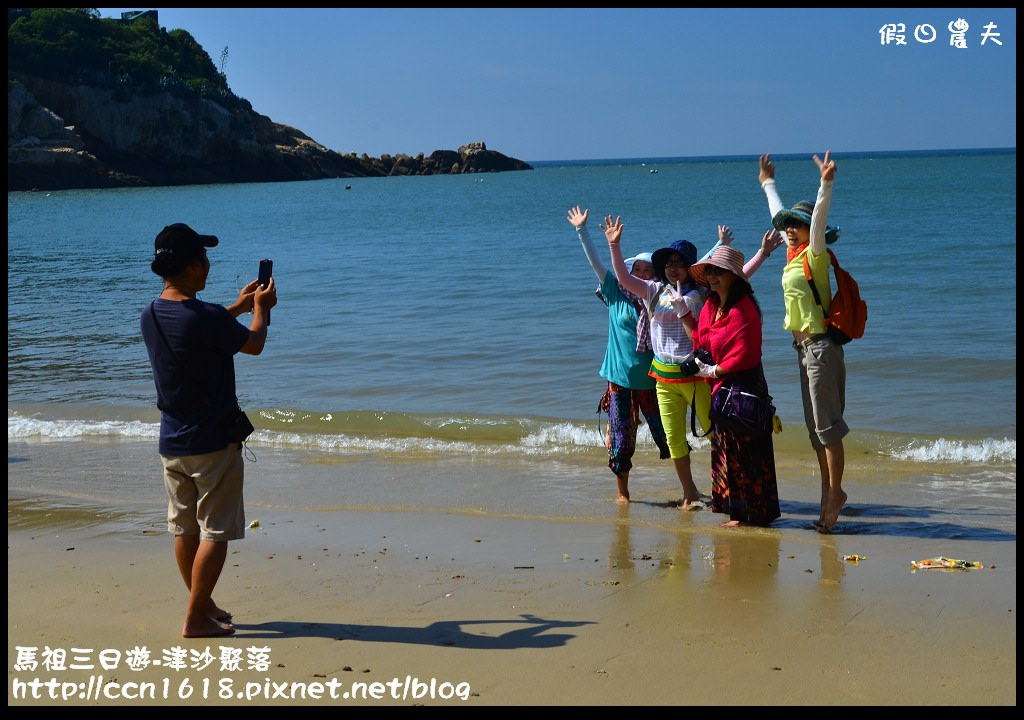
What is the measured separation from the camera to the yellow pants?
629 cm

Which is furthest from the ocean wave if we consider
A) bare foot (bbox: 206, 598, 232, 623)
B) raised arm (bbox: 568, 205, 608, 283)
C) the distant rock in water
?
the distant rock in water

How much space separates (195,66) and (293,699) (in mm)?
109797

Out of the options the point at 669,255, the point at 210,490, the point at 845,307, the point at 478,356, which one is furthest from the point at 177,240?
the point at 478,356

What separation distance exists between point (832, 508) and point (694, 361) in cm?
112

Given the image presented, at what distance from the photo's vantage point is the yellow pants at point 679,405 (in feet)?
20.6

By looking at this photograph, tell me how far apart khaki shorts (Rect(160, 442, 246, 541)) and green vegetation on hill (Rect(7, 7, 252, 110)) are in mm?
87181

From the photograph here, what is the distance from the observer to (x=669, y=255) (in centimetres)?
620

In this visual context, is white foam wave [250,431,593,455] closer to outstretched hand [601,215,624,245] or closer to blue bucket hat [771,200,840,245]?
outstretched hand [601,215,624,245]

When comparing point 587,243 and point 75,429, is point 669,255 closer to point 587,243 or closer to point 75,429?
point 587,243

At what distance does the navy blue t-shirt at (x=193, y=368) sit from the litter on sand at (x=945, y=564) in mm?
3343

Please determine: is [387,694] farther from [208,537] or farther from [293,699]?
[208,537]

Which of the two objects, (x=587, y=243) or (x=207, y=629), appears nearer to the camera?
(x=207, y=629)

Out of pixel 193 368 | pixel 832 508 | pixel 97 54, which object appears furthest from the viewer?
pixel 97 54

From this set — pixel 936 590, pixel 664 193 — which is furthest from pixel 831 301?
pixel 664 193
